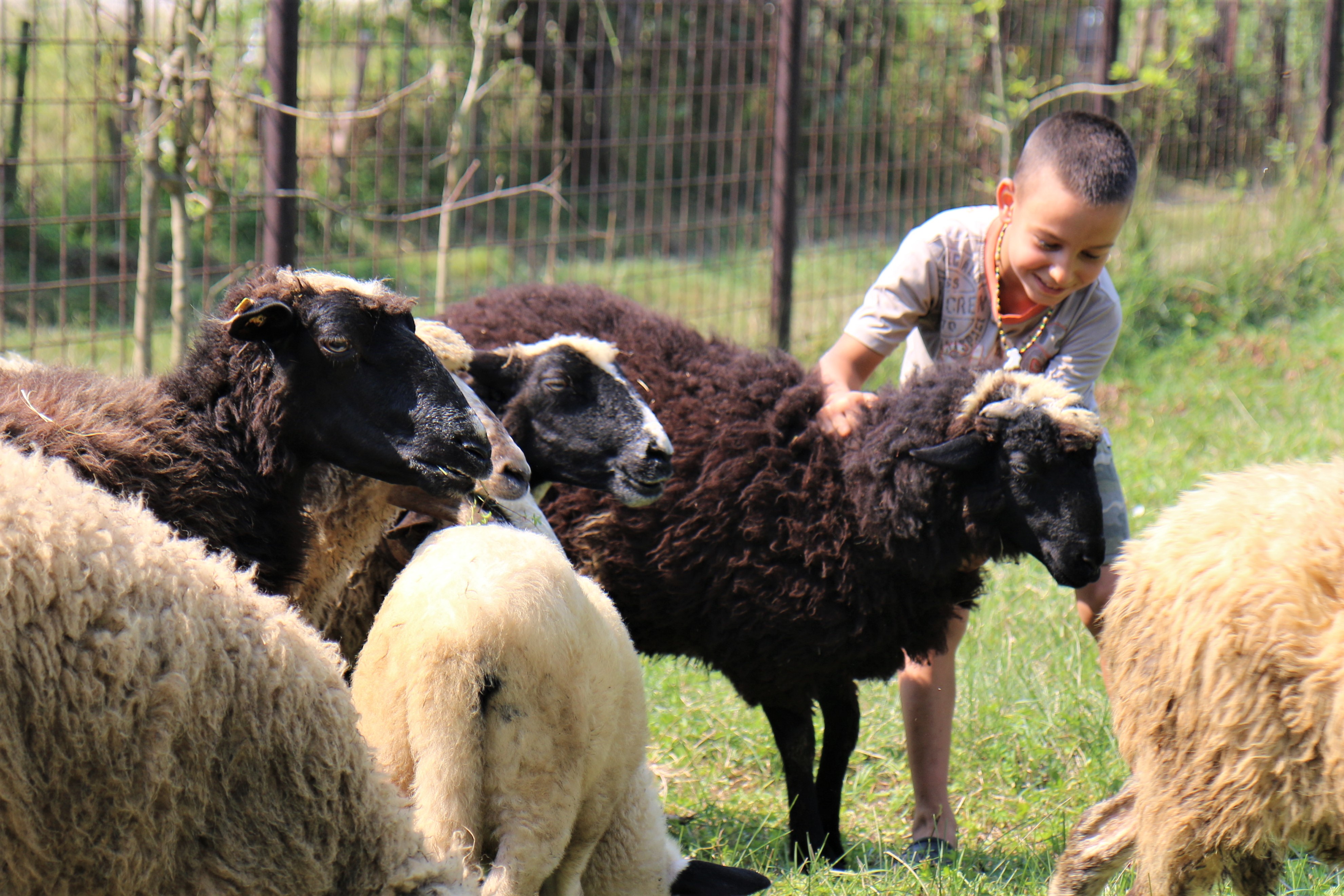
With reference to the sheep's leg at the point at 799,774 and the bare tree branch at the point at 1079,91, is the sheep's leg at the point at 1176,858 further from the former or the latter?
the bare tree branch at the point at 1079,91

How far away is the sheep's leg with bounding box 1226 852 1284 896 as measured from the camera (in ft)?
8.22

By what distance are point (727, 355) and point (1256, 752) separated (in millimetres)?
2157

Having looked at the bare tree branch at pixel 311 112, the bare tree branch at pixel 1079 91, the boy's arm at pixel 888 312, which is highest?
the bare tree branch at pixel 1079 91

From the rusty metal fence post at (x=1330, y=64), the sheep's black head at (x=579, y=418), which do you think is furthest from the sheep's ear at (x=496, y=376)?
the rusty metal fence post at (x=1330, y=64)

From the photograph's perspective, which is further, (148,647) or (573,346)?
(573,346)

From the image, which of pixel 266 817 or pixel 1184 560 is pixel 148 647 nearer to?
pixel 266 817

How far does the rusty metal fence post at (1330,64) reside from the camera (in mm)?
11625

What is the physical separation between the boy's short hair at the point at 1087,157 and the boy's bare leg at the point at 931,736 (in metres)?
1.33

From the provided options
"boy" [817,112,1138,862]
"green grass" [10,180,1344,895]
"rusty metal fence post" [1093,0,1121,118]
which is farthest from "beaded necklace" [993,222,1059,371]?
"rusty metal fence post" [1093,0,1121,118]

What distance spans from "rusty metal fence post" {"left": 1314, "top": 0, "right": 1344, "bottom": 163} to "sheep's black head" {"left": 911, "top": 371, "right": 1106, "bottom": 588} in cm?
981

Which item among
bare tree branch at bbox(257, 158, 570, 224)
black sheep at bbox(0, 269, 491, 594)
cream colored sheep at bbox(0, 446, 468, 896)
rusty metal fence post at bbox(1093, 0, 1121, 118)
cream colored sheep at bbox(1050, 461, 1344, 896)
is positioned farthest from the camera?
rusty metal fence post at bbox(1093, 0, 1121, 118)

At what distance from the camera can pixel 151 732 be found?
69.2 inches

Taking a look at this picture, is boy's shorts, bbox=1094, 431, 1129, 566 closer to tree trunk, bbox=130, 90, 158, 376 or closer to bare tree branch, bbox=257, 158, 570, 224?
bare tree branch, bbox=257, 158, 570, 224

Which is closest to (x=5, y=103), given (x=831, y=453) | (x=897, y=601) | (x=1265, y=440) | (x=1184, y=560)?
(x=831, y=453)
